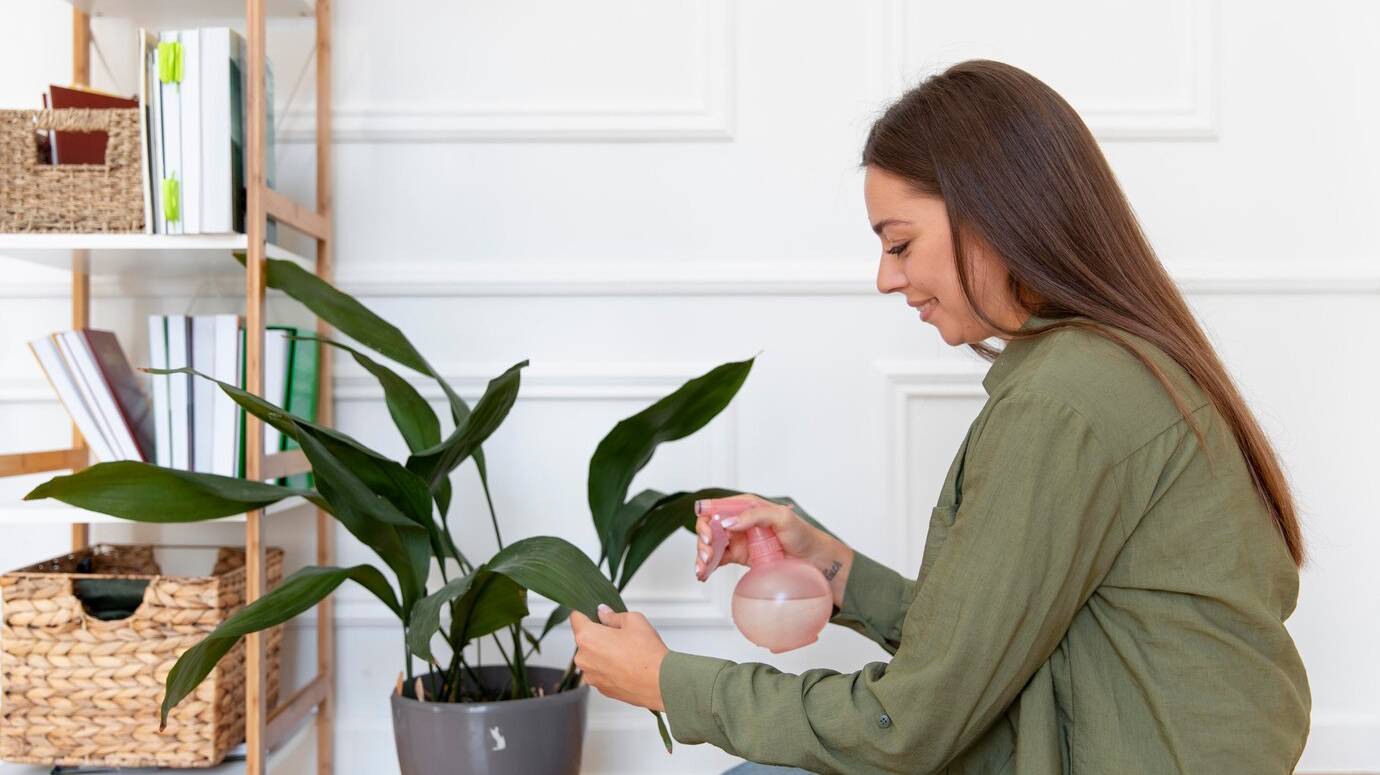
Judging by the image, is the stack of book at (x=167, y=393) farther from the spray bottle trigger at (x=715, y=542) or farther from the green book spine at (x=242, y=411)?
the spray bottle trigger at (x=715, y=542)

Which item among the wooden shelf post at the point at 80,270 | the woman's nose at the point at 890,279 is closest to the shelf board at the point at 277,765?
the wooden shelf post at the point at 80,270

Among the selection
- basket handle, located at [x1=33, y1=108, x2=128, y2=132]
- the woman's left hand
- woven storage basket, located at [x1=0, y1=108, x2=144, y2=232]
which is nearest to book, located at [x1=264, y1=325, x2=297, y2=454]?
woven storage basket, located at [x1=0, y1=108, x2=144, y2=232]

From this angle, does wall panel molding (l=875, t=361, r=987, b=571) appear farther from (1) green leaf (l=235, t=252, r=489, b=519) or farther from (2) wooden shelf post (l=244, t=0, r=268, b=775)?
(2) wooden shelf post (l=244, t=0, r=268, b=775)

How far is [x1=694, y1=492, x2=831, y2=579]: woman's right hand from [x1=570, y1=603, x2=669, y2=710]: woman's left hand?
83mm

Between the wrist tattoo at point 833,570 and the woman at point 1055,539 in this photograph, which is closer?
the woman at point 1055,539

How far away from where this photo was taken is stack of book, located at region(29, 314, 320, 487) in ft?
4.56

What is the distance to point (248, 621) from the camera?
110 cm

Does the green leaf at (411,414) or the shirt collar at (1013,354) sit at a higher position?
the shirt collar at (1013,354)

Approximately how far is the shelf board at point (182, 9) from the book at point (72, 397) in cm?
50

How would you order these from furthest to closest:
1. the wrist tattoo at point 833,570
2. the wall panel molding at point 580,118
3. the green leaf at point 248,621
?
the wall panel molding at point 580,118, the wrist tattoo at point 833,570, the green leaf at point 248,621

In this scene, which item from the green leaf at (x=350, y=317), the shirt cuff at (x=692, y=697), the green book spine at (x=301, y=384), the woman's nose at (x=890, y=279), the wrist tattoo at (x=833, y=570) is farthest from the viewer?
the green book spine at (x=301, y=384)

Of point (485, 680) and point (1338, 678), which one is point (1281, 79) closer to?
point (1338, 678)

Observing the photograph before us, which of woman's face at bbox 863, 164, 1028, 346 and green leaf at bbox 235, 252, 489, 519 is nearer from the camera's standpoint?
woman's face at bbox 863, 164, 1028, 346

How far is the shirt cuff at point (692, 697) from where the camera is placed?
860 mm
